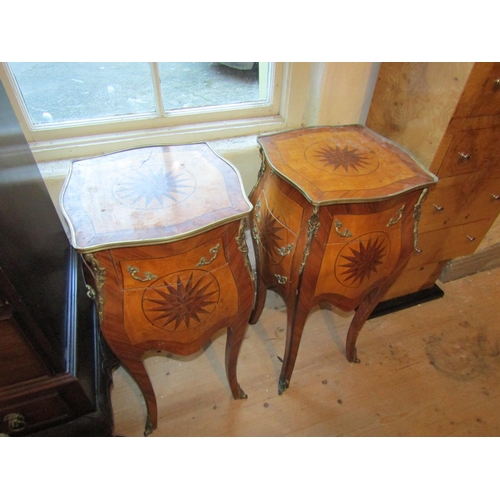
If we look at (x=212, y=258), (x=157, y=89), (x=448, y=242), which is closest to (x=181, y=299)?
(x=212, y=258)

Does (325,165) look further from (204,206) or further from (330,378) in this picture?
(330,378)

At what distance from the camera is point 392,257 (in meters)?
1.00

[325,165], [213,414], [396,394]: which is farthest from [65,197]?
[396,394]

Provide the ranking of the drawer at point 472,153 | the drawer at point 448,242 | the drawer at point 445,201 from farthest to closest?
the drawer at point 448,242 → the drawer at point 445,201 → the drawer at point 472,153

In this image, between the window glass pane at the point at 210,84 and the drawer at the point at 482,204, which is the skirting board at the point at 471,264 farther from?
the window glass pane at the point at 210,84

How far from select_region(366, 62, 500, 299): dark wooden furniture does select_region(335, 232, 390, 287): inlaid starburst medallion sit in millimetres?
384

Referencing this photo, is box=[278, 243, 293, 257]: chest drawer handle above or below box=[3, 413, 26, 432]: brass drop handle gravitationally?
above

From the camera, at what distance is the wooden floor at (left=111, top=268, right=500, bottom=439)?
1.17 metres

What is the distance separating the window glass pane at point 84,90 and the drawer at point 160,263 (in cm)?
87

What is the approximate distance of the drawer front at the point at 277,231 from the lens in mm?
950

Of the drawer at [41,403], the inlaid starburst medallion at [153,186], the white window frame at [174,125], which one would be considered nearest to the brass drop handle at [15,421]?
the drawer at [41,403]

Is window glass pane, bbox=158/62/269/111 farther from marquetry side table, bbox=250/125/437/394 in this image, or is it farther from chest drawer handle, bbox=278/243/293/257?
chest drawer handle, bbox=278/243/293/257

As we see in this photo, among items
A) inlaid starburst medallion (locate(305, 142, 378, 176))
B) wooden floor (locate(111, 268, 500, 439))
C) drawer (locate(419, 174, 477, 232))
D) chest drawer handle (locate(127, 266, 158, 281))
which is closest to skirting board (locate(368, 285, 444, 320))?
wooden floor (locate(111, 268, 500, 439))

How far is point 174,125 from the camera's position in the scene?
1427 mm
